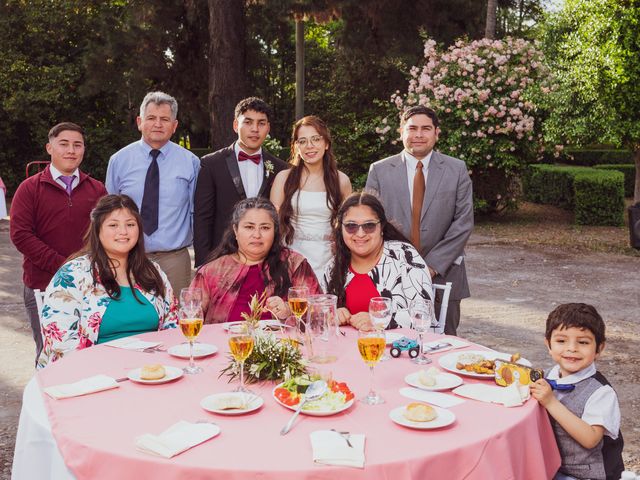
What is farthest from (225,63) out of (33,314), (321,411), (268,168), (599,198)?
(321,411)

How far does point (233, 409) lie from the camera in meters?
2.23

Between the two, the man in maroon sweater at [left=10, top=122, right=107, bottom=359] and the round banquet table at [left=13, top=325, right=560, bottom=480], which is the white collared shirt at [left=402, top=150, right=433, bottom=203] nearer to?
the man in maroon sweater at [left=10, top=122, right=107, bottom=359]

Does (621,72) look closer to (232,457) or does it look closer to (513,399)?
(513,399)

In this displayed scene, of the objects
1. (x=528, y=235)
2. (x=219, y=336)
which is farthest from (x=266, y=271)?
(x=528, y=235)

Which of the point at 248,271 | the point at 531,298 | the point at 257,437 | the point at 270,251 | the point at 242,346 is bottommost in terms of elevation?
the point at 531,298

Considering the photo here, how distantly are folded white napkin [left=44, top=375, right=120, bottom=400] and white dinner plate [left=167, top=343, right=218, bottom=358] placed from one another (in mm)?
387

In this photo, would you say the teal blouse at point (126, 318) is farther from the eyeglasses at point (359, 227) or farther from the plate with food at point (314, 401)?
the plate with food at point (314, 401)

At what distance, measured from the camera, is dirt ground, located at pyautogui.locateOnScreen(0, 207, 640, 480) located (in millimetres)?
5098

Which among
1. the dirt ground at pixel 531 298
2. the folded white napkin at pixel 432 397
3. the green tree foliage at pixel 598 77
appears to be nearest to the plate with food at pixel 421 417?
the folded white napkin at pixel 432 397

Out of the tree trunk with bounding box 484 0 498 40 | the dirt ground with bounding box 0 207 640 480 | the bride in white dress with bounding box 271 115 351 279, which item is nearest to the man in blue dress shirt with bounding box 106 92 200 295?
the bride in white dress with bounding box 271 115 351 279

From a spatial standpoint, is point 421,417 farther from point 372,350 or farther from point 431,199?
point 431,199

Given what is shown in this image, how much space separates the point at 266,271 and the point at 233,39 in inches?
468

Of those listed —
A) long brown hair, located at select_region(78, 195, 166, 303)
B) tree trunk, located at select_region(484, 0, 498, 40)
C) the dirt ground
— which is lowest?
the dirt ground

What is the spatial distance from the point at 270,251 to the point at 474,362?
1.51 m
